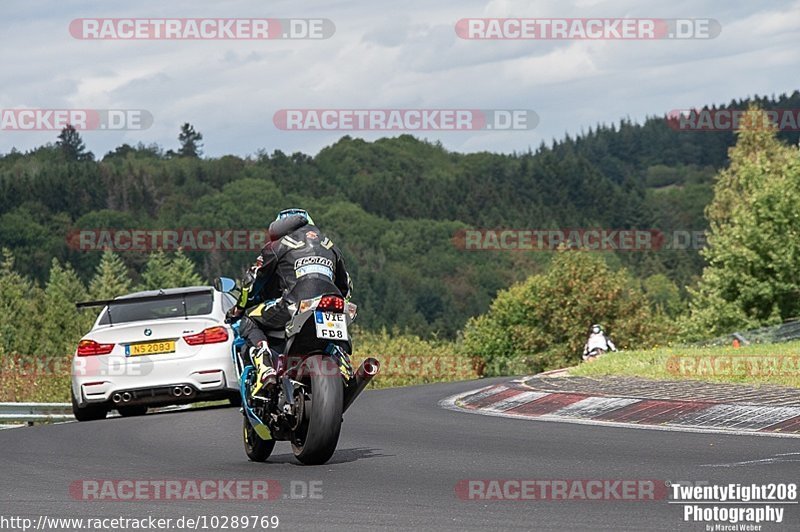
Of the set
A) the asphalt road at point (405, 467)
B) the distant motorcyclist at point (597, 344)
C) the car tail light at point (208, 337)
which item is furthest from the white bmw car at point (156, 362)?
the distant motorcyclist at point (597, 344)

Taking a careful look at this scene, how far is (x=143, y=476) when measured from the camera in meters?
9.89

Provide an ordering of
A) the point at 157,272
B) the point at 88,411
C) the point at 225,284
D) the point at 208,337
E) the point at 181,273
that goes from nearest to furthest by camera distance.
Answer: the point at 225,284, the point at 208,337, the point at 88,411, the point at 181,273, the point at 157,272

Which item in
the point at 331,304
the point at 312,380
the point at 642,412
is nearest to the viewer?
the point at 312,380

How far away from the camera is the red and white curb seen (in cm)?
1186

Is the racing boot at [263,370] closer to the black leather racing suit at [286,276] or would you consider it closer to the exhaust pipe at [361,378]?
the black leather racing suit at [286,276]

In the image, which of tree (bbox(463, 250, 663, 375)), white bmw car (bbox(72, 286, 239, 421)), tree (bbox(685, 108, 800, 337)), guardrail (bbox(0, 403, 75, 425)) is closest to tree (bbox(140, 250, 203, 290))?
tree (bbox(463, 250, 663, 375))

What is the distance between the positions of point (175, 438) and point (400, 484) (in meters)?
5.02

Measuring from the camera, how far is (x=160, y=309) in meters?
17.4

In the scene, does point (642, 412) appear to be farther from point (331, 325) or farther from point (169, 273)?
point (169, 273)

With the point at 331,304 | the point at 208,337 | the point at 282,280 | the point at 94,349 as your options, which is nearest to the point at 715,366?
the point at 208,337

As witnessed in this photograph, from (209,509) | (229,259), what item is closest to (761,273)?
(209,509)

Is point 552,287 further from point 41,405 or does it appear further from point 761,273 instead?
point 41,405

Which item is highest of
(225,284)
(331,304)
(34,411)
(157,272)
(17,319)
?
(225,284)

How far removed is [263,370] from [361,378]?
76 cm
